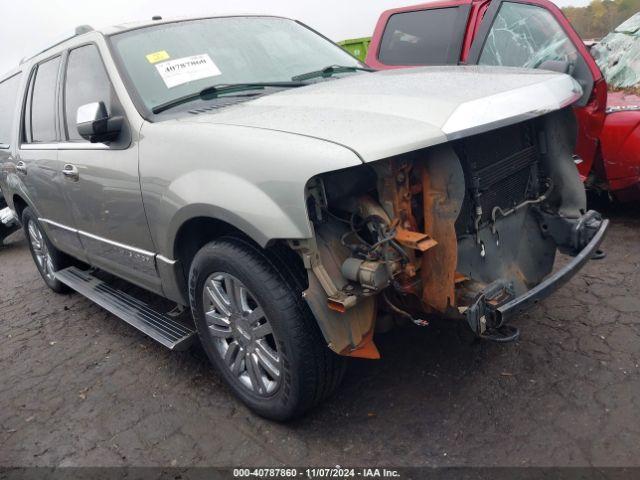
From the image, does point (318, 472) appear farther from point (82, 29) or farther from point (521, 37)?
point (521, 37)

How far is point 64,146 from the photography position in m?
3.56

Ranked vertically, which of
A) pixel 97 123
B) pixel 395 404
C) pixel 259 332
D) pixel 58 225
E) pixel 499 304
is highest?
pixel 97 123

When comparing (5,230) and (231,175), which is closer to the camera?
(231,175)

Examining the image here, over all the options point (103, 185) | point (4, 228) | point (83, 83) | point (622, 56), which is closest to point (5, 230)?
point (4, 228)

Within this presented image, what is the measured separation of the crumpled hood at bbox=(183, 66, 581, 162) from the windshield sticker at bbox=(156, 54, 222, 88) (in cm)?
40

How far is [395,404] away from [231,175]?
138 cm

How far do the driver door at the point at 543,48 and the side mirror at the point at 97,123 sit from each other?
2.97 meters

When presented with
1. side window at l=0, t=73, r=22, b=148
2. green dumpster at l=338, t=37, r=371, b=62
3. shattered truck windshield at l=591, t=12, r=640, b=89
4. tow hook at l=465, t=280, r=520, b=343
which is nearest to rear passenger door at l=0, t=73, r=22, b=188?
side window at l=0, t=73, r=22, b=148

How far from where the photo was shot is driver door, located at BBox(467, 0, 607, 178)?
4086mm

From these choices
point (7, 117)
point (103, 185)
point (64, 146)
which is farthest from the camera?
point (7, 117)

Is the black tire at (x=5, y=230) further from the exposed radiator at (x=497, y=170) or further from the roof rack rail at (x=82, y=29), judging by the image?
the exposed radiator at (x=497, y=170)

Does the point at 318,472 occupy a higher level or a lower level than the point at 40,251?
higher

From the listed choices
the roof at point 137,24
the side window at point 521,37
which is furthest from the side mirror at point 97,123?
the side window at point 521,37

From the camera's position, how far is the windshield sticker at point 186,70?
9.77ft
